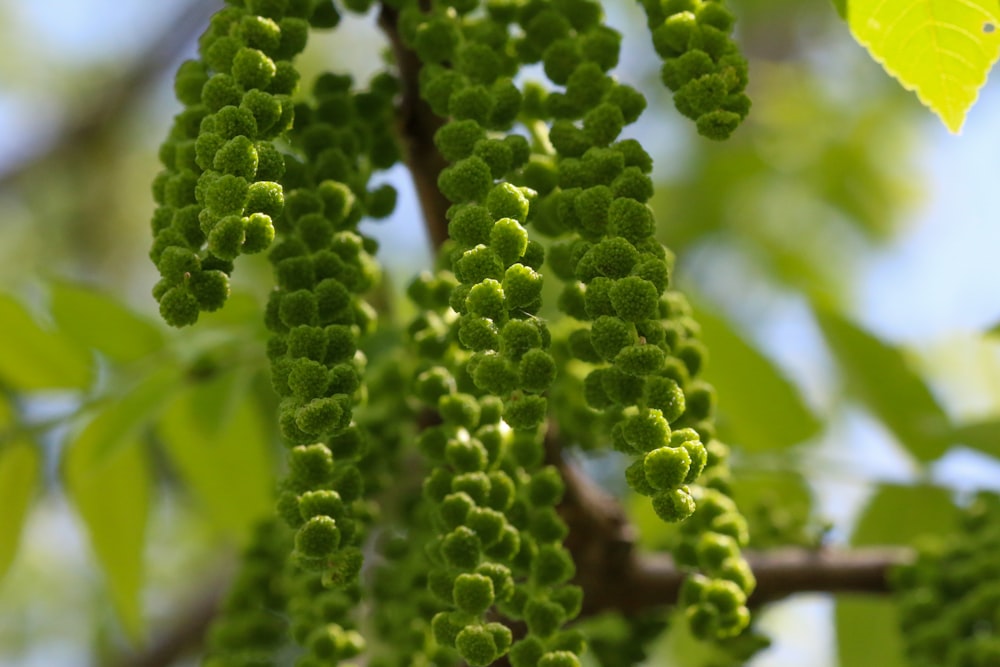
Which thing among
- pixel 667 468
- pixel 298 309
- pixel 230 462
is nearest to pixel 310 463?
pixel 298 309

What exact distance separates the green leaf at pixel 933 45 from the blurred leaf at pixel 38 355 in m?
1.63

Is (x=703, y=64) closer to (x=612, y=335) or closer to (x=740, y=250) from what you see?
(x=612, y=335)

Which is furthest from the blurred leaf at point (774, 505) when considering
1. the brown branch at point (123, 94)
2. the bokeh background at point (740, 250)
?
the brown branch at point (123, 94)

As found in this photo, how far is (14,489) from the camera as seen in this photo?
2.08 metres

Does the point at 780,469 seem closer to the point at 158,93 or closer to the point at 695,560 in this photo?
the point at 695,560

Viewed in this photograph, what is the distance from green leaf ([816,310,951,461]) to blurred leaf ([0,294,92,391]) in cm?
157

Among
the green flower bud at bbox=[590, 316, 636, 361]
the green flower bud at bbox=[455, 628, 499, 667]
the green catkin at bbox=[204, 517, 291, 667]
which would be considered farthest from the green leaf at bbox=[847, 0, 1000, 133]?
the green catkin at bbox=[204, 517, 291, 667]

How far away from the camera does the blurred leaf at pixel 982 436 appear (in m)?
2.12

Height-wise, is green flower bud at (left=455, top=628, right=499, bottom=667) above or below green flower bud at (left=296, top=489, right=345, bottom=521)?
below

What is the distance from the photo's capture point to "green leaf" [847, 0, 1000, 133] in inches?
49.6

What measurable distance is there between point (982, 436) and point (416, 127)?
1.27 metres

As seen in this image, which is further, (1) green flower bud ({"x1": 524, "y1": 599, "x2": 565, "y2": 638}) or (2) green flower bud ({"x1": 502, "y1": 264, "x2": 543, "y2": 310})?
(1) green flower bud ({"x1": 524, "y1": 599, "x2": 565, "y2": 638})

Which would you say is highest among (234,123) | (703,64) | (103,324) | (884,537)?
(703,64)

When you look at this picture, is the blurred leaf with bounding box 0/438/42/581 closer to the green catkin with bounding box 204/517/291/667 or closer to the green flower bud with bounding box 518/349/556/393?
the green catkin with bounding box 204/517/291/667
